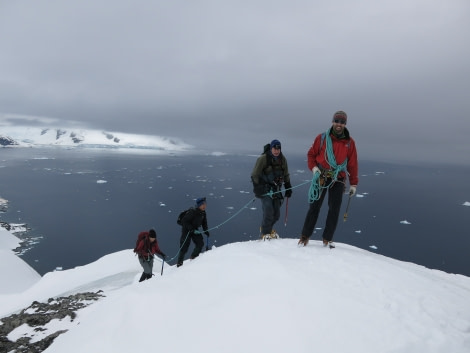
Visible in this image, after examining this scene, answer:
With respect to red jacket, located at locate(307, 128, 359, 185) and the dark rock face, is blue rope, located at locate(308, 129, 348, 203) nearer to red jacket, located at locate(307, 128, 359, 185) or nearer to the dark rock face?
red jacket, located at locate(307, 128, 359, 185)

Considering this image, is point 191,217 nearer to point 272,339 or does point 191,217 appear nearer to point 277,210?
point 277,210

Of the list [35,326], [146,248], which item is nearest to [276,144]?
[146,248]

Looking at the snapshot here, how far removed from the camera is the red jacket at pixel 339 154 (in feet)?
21.7

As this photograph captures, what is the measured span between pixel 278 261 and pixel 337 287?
1325mm

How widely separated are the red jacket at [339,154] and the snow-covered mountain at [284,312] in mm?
1944

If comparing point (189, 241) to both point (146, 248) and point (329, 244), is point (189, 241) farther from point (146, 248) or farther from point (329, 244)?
point (329, 244)

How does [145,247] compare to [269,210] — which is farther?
[145,247]

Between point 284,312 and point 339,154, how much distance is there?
411 centimetres

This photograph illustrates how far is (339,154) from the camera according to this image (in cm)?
666

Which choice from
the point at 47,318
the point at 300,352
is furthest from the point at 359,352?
the point at 47,318

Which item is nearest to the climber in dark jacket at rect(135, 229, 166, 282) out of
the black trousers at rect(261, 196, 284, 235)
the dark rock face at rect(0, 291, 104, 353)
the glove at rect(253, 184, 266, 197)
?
the dark rock face at rect(0, 291, 104, 353)

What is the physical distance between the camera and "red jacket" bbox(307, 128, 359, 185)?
6.61 meters

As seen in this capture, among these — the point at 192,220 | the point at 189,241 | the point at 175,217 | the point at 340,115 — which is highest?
the point at 340,115

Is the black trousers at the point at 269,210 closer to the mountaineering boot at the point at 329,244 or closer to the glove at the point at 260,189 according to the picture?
the glove at the point at 260,189
